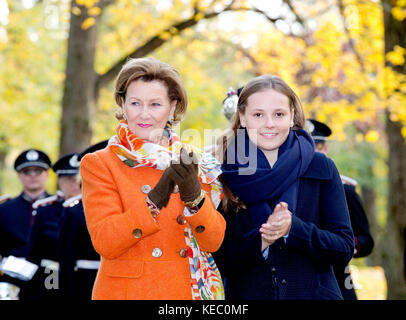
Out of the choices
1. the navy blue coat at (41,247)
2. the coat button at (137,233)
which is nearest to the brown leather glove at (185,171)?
the coat button at (137,233)

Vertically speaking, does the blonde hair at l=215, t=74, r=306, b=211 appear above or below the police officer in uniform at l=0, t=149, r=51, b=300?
below

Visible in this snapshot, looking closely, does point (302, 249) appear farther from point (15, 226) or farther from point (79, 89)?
point (79, 89)

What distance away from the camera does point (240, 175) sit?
10.5ft

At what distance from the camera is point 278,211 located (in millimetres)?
2982

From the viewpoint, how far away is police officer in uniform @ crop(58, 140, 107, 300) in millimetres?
5137

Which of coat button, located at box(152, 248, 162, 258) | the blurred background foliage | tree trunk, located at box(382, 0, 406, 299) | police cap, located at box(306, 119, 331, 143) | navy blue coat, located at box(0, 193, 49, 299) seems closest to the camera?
coat button, located at box(152, 248, 162, 258)

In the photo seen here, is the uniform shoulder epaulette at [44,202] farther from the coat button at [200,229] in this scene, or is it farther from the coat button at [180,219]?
the coat button at [200,229]

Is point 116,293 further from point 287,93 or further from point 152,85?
point 287,93

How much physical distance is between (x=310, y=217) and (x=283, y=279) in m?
0.36

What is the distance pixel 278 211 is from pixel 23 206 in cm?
527

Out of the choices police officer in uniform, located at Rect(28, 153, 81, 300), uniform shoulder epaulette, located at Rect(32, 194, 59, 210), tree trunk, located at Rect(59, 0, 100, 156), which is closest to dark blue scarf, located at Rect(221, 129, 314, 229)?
police officer in uniform, located at Rect(28, 153, 81, 300)

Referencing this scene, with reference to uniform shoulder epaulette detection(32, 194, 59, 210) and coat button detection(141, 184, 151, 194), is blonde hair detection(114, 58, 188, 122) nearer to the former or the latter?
coat button detection(141, 184, 151, 194)
